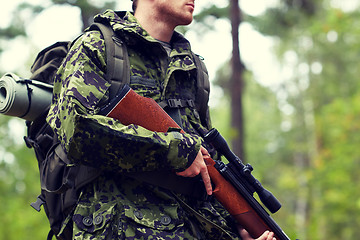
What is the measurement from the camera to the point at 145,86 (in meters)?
2.98

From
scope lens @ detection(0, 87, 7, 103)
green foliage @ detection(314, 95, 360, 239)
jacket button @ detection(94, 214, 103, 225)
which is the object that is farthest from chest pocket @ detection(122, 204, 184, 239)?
green foliage @ detection(314, 95, 360, 239)

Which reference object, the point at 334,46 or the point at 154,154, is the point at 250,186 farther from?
the point at 334,46

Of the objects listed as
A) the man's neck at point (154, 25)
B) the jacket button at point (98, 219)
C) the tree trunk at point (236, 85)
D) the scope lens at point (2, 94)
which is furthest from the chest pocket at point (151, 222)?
the tree trunk at point (236, 85)

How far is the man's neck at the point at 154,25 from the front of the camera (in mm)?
3309

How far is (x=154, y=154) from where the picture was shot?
2.64m

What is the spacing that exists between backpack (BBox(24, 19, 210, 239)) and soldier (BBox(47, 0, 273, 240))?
47 millimetres

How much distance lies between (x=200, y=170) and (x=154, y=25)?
1.03 m

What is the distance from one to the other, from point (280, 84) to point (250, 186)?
1127 inches

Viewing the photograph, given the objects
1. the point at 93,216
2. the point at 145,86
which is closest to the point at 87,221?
the point at 93,216

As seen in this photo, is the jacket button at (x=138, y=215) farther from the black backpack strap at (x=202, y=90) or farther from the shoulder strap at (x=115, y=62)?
the black backpack strap at (x=202, y=90)

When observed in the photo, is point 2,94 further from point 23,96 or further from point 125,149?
point 125,149

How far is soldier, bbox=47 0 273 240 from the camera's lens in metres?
2.59

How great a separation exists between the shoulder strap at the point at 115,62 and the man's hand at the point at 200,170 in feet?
1.85

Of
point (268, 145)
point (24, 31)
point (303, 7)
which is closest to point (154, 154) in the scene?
point (24, 31)
